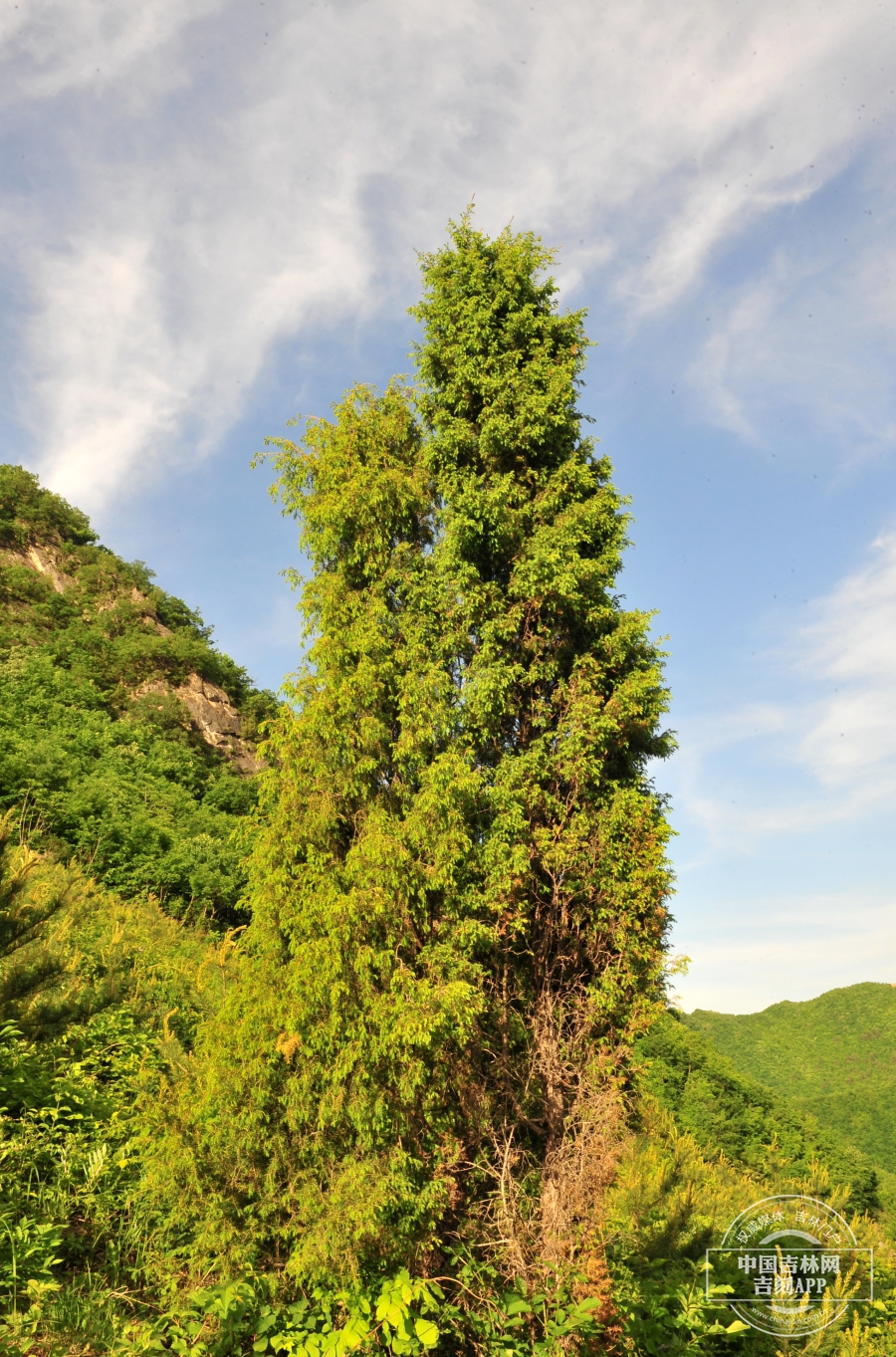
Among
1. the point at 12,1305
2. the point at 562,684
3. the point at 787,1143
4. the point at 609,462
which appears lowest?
the point at 787,1143

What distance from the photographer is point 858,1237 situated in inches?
258

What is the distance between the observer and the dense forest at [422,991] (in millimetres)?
5125

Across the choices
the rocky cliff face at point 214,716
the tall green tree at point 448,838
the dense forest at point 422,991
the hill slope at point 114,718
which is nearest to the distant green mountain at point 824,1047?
the rocky cliff face at point 214,716

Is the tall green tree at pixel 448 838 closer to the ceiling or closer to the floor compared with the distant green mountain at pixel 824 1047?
closer to the ceiling

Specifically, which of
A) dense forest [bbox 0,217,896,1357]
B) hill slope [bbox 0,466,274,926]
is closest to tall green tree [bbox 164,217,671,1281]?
dense forest [bbox 0,217,896,1357]

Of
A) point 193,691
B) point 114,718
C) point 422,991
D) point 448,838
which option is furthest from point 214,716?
point 422,991

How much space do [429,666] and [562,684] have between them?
1435mm

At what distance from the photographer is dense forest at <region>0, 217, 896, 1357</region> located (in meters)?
5.12

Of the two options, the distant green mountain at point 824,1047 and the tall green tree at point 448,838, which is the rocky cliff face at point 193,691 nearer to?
the tall green tree at point 448,838

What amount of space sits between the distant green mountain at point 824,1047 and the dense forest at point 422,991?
36.1 m

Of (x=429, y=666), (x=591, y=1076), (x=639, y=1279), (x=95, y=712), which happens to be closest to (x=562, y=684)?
(x=429, y=666)

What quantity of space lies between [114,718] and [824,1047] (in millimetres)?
48123

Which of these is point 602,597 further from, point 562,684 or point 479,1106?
point 479,1106

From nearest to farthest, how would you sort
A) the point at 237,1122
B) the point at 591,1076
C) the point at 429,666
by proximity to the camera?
the point at 237,1122, the point at 591,1076, the point at 429,666
